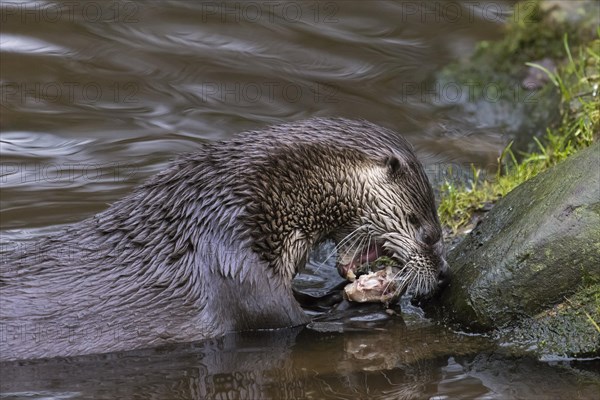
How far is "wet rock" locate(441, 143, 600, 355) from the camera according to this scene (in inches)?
159

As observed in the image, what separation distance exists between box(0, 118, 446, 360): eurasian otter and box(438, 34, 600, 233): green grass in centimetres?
67

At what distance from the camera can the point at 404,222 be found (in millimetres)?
4664

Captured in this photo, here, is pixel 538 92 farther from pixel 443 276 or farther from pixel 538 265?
pixel 538 265

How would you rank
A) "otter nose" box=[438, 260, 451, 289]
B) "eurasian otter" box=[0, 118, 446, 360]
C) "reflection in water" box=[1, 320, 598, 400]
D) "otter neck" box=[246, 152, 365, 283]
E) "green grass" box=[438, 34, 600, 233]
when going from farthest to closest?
1. "green grass" box=[438, 34, 600, 233]
2. "otter nose" box=[438, 260, 451, 289]
3. "otter neck" box=[246, 152, 365, 283]
4. "eurasian otter" box=[0, 118, 446, 360]
5. "reflection in water" box=[1, 320, 598, 400]

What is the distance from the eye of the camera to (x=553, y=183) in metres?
4.32

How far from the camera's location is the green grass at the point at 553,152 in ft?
17.5

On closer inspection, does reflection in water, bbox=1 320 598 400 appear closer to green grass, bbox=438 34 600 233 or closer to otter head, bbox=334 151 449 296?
otter head, bbox=334 151 449 296

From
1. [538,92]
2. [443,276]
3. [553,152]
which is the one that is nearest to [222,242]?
[443,276]

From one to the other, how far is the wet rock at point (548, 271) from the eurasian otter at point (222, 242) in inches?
14.5

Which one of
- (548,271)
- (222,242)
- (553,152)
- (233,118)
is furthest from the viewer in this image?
(233,118)

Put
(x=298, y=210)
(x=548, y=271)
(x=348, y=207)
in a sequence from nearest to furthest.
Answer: (x=548, y=271) < (x=298, y=210) < (x=348, y=207)

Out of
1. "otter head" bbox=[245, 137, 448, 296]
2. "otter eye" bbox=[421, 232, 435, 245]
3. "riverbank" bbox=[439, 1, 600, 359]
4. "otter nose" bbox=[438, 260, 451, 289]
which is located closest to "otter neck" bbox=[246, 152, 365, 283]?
"otter head" bbox=[245, 137, 448, 296]

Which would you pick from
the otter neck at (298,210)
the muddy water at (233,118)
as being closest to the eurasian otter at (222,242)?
the otter neck at (298,210)

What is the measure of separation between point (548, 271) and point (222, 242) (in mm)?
1257
